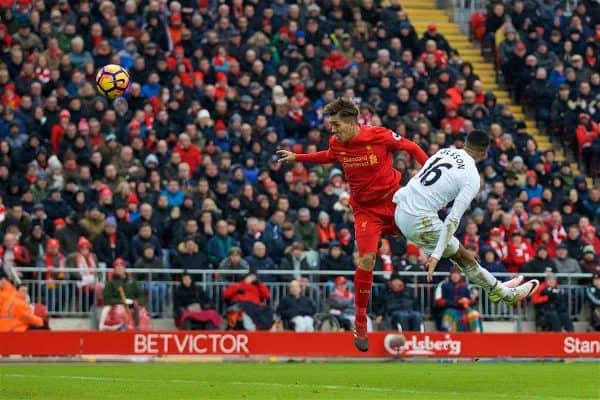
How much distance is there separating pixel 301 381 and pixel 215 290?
8.76 m

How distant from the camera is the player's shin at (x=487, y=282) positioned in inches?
666

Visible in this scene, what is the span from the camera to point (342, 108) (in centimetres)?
1708

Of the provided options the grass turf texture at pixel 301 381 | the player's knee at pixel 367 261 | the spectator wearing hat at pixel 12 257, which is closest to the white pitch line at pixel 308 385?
the grass turf texture at pixel 301 381

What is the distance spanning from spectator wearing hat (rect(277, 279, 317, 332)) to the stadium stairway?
10150 millimetres

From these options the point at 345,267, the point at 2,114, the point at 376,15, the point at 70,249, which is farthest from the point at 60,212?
the point at 376,15

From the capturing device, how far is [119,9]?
1212 inches

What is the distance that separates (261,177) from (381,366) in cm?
680

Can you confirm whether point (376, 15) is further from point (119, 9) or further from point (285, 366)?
point (285, 366)

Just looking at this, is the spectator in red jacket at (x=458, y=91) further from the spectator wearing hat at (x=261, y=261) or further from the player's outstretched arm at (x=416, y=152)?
the player's outstretched arm at (x=416, y=152)

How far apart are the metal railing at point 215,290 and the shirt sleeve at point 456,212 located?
10605mm

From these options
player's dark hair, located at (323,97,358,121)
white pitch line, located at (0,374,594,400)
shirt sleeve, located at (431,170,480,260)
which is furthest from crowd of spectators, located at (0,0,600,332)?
shirt sleeve, located at (431,170,480,260)

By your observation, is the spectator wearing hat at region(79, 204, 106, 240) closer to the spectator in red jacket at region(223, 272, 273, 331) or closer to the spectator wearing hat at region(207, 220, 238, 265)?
the spectator wearing hat at region(207, 220, 238, 265)

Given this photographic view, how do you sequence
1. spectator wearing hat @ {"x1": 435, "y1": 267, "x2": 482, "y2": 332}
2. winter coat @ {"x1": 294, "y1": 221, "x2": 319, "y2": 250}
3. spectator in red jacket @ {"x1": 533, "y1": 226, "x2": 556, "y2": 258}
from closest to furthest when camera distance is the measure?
spectator wearing hat @ {"x1": 435, "y1": 267, "x2": 482, "y2": 332}, winter coat @ {"x1": 294, "y1": 221, "x2": 319, "y2": 250}, spectator in red jacket @ {"x1": 533, "y1": 226, "x2": 556, "y2": 258}

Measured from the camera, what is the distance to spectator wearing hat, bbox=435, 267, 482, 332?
27.2 m
